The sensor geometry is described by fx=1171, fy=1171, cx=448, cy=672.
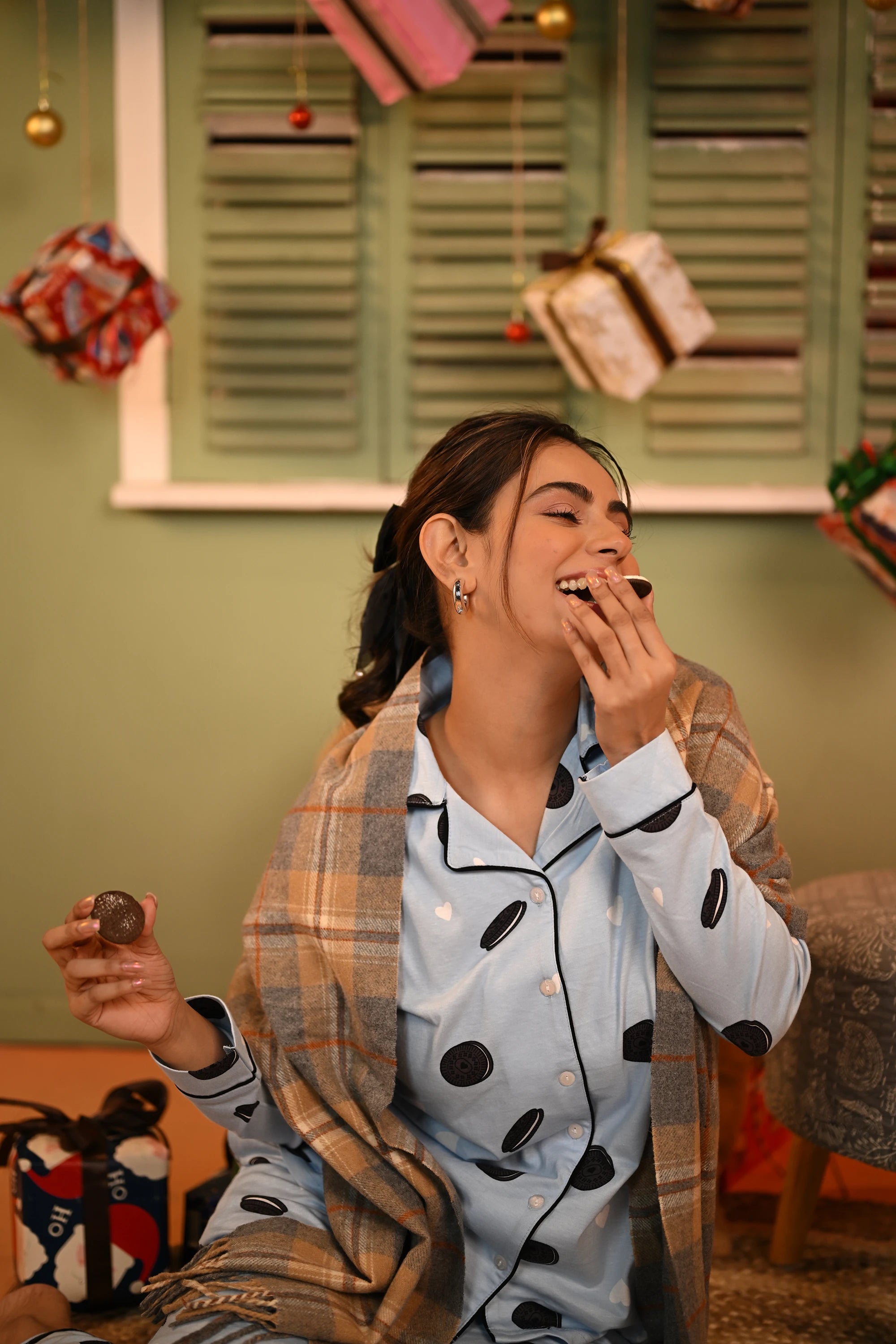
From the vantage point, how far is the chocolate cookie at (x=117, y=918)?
1.05 meters

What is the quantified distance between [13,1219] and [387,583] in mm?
946

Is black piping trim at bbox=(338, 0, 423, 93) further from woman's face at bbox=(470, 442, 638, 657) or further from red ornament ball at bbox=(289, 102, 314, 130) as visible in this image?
woman's face at bbox=(470, 442, 638, 657)

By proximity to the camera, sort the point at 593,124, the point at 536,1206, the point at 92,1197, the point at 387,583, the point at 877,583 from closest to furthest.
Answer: the point at 536,1206, the point at 387,583, the point at 92,1197, the point at 877,583, the point at 593,124

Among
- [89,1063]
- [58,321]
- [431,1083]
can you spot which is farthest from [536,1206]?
[58,321]

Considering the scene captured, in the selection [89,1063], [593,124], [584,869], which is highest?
[593,124]

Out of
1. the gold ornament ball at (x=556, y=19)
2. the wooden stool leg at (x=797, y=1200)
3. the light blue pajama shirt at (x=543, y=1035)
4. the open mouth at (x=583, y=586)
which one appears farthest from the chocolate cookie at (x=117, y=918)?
the gold ornament ball at (x=556, y=19)

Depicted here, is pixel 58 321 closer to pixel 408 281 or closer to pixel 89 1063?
pixel 408 281

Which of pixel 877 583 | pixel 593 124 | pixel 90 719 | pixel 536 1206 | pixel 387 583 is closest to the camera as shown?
pixel 536 1206

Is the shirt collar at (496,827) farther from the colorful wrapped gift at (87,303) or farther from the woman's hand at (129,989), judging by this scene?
the colorful wrapped gift at (87,303)

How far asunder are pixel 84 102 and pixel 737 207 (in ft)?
4.02

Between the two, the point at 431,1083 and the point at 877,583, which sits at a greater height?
the point at 877,583

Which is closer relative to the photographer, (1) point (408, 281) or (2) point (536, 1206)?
(2) point (536, 1206)

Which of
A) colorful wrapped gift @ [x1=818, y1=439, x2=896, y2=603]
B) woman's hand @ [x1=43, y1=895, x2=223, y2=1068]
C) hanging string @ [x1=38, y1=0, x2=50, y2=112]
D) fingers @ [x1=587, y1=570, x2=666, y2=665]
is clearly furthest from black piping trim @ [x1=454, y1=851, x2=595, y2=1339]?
hanging string @ [x1=38, y1=0, x2=50, y2=112]

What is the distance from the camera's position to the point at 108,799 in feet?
7.62
